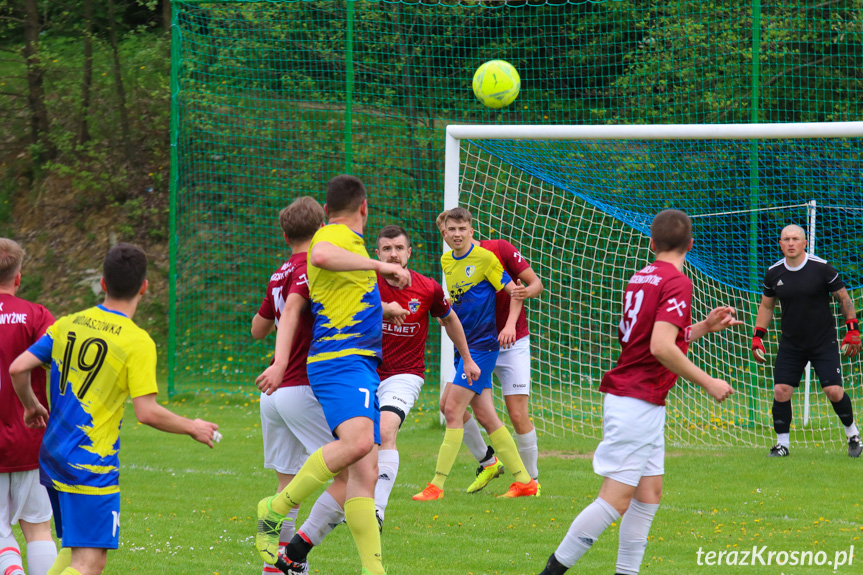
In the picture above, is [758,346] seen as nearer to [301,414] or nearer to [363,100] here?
[301,414]

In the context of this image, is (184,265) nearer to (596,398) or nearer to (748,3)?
(596,398)

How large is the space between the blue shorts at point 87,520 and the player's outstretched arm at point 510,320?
378 centimetres

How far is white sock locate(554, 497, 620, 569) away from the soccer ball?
6.04m

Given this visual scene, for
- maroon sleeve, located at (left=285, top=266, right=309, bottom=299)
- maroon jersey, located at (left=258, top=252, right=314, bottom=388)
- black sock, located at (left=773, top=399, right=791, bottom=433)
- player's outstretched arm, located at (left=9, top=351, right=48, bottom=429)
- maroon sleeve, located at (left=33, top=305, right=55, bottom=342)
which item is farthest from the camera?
black sock, located at (left=773, top=399, right=791, bottom=433)

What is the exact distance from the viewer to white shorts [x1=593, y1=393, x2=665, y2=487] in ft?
14.3

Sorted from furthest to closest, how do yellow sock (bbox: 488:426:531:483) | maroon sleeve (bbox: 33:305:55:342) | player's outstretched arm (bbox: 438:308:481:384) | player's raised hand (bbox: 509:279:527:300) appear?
yellow sock (bbox: 488:426:531:483)
player's raised hand (bbox: 509:279:527:300)
player's outstretched arm (bbox: 438:308:481:384)
maroon sleeve (bbox: 33:305:55:342)

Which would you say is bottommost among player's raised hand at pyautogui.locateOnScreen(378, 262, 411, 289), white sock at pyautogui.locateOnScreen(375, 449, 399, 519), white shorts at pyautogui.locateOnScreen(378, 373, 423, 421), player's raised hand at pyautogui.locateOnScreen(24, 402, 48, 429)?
white sock at pyautogui.locateOnScreen(375, 449, 399, 519)

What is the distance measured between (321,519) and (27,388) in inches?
61.7

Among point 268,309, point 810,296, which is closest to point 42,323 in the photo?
point 268,309

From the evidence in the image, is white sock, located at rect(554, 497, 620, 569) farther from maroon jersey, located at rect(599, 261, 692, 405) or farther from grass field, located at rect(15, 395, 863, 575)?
grass field, located at rect(15, 395, 863, 575)

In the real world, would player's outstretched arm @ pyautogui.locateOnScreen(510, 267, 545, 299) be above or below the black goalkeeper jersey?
above

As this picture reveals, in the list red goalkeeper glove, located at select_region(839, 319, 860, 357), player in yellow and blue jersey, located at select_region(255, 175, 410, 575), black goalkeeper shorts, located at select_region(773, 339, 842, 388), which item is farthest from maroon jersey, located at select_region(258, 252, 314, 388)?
red goalkeeper glove, located at select_region(839, 319, 860, 357)

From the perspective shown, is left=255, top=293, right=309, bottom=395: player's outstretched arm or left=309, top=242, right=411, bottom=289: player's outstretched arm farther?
left=255, top=293, right=309, bottom=395: player's outstretched arm

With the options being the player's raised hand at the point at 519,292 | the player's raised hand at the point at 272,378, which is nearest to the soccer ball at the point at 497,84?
the player's raised hand at the point at 519,292
